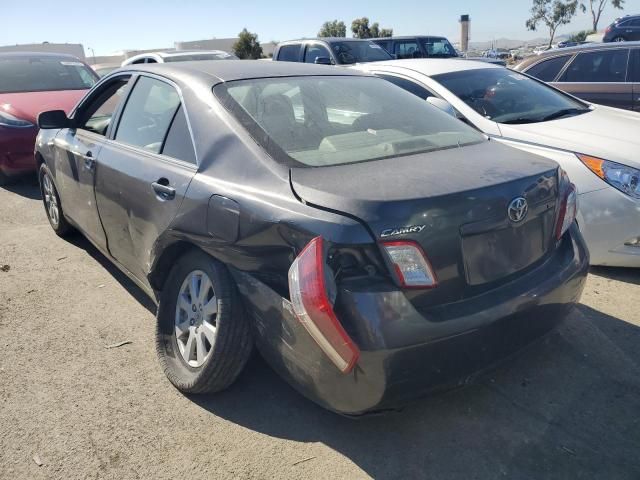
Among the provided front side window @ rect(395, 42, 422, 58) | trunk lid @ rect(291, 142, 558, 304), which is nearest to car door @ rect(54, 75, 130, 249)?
trunk lid @ rect(291, 142, 558, 304)

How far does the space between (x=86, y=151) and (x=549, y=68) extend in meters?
5.77

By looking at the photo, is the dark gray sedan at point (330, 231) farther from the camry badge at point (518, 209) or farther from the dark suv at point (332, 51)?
the dark suv at point (332, 51)

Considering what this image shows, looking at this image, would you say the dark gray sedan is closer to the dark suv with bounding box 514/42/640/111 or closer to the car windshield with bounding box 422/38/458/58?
the dark suv with bounding box 514/42/640/111

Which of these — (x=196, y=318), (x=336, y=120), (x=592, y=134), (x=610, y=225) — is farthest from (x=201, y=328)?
(x=592, y=134)

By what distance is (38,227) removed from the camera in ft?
18.7

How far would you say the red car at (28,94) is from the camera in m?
7.10

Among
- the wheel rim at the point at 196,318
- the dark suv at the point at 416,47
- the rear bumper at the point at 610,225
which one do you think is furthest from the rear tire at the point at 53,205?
the dark suv at the point at 416,47

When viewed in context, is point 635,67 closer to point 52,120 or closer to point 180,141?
point 180,141

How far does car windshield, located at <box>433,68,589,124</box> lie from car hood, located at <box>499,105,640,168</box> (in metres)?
0.19

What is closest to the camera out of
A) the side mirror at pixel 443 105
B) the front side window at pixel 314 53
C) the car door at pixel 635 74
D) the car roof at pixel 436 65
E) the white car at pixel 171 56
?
the side mirror at pixel 443 105

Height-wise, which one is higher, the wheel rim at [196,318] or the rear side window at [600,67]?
the rear side window at [600,67]

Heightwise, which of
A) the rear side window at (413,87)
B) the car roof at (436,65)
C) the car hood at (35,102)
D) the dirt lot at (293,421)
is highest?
the car roof at (436,65)

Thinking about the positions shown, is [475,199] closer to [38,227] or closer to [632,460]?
[632,460]

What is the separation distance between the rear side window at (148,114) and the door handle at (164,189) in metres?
0.28
